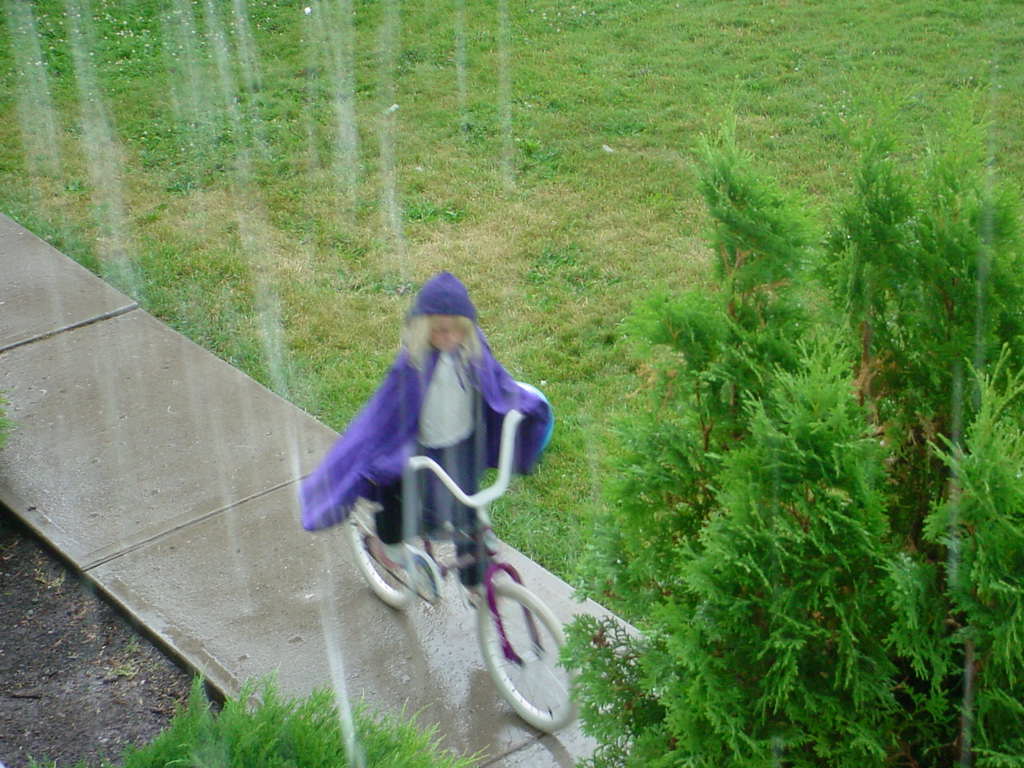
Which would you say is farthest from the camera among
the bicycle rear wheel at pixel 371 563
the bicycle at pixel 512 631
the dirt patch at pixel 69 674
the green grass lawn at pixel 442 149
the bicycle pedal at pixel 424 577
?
the green grass lawn at pixel 442 149

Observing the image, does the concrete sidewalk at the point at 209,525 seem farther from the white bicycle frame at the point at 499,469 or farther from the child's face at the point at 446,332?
the child's face at the point at 446,332

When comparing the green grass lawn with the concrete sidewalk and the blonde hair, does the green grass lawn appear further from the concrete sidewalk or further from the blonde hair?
the blonde hair

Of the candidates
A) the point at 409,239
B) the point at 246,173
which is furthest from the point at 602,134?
the point at 246,173

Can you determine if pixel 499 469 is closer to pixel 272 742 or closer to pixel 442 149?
pixel 272 742

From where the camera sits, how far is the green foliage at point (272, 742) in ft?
9.23

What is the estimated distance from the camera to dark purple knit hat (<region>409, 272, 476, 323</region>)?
11.6 feet

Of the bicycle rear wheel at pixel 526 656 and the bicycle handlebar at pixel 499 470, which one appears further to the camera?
the bicycle rear wheel at pixel 526 656

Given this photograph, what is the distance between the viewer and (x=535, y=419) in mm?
3773

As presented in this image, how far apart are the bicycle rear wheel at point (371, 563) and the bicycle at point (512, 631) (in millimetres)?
278

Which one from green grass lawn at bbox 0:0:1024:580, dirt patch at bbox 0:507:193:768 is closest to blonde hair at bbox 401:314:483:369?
green grass lawn at bbox 0:0:1024:580

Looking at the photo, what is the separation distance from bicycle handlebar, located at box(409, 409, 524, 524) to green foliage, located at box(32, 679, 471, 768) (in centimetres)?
78

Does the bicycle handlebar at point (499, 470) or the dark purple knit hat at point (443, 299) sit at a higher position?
the dark purple knit hat at point (443, 299)

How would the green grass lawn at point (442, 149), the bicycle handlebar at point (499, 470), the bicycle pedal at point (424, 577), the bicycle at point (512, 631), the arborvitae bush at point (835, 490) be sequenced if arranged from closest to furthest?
the arborvitae bush at point (835, 490), the bicycle handlebar at point (499, 470), the bicycle at point (512, 631), the bicycle pedal at point (424, 577), the green grass lawn at point (442, 149)

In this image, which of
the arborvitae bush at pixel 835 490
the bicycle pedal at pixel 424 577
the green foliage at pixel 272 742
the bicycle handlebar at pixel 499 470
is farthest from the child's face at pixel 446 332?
the green foliage at pixel 272 742
